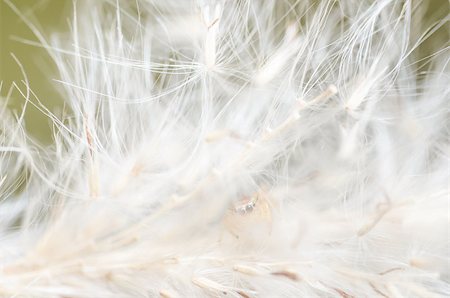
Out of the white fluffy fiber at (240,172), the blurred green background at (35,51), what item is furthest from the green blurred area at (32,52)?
the white fluffy fiber at (240,172)

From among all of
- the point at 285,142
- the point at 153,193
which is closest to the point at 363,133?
the point at 285,142

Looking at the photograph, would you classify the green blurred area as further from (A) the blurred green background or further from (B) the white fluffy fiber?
(B) the white fluffy fiber

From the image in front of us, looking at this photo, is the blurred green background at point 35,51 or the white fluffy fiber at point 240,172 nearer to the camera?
the white fluffy fiber at point 240,172

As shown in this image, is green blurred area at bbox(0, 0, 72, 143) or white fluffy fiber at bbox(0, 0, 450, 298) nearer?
white fluffy fiber at bbox(0, 0, 450, 298)

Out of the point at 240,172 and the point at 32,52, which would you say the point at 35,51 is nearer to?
the point at 32,52

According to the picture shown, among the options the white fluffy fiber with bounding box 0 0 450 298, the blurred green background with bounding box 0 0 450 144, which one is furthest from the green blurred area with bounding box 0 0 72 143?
the white fluffy fiber with bounding box 0 0 450 298

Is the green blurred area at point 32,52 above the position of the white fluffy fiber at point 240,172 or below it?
above

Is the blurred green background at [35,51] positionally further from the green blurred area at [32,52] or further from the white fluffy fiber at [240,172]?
the white fluffy fiber at [240,172]
